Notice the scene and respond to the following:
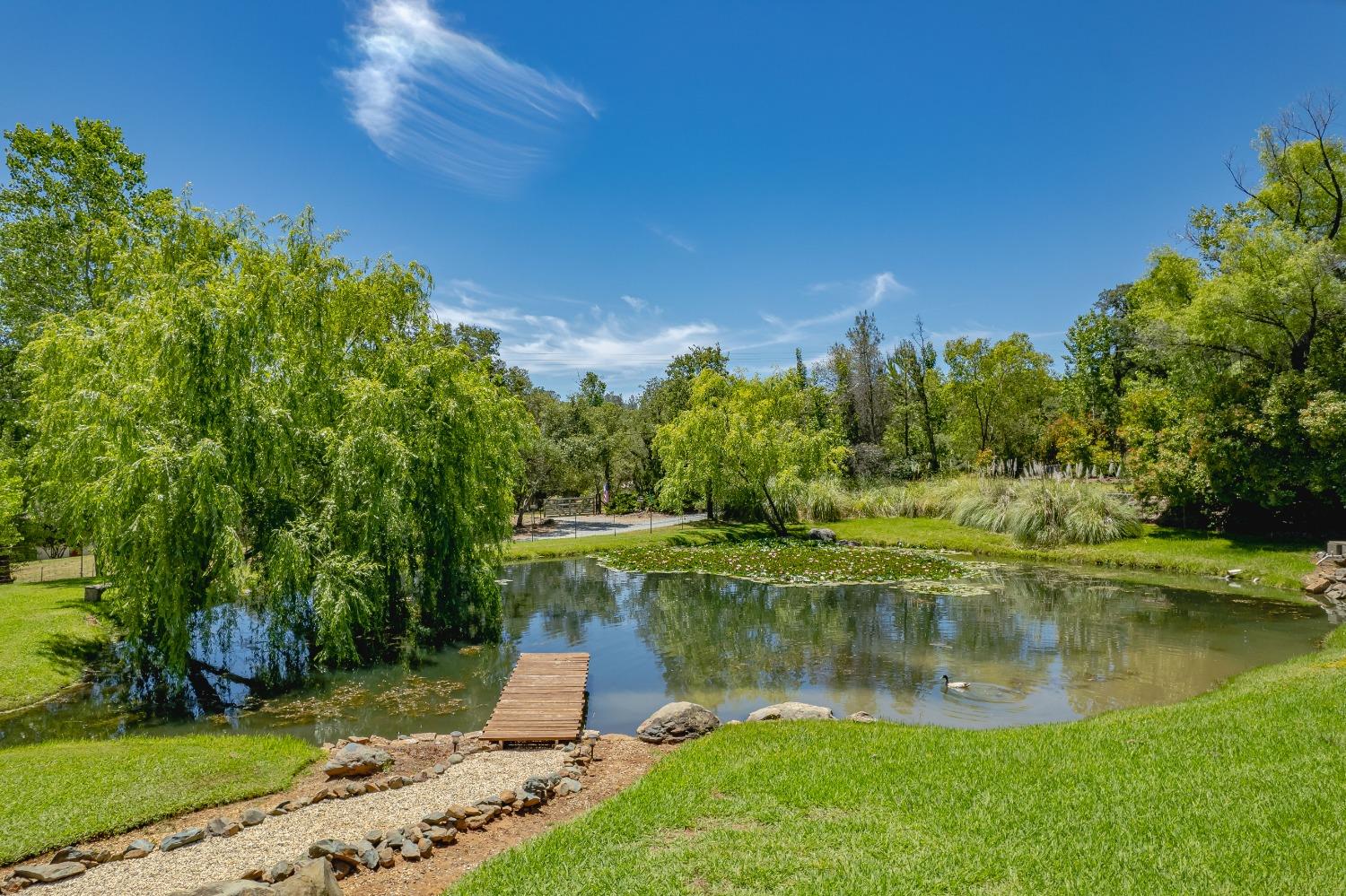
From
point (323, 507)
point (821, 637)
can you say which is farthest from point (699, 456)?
point (323, 507)

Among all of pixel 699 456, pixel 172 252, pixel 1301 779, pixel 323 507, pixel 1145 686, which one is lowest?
pixel 1145 686

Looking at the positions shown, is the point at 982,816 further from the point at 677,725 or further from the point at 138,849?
the point at 138,849

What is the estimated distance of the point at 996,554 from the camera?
26281mm

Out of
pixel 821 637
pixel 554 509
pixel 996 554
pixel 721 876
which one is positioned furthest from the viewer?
pixel 554 509

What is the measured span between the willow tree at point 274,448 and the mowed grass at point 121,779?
105 inches

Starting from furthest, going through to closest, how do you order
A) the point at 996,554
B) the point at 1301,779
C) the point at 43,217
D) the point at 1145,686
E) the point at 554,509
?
the point at 554,509, the point at 996,554, the point at 43,217, the point at 1145,686, the point at 1301,779

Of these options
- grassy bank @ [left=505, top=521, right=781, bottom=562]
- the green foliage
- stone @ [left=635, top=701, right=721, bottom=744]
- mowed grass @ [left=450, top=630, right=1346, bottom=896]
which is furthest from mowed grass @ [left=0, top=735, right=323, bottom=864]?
grassy bank @ [left=505, top=521, right=781, bottom=562]

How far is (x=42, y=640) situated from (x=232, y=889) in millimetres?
→ 12205

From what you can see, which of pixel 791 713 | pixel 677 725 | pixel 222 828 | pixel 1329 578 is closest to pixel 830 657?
pixel 791 713

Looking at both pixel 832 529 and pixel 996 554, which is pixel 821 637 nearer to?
pixel 996 554

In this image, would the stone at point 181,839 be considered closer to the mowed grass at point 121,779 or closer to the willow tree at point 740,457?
the mowed grass at point 121,779

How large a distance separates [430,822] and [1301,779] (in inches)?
318

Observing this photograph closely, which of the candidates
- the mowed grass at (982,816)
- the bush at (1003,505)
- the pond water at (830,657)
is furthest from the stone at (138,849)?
the bush at (1003,505)

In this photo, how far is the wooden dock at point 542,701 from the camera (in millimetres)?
9625
